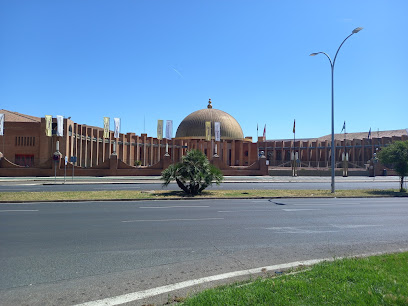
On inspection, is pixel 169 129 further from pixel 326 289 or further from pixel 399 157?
pixel 326 289

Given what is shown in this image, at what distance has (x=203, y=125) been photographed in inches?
2466

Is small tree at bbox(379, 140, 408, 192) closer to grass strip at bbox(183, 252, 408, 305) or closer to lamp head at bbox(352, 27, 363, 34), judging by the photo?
lamp head at bbox(352, 27, 363, 34)

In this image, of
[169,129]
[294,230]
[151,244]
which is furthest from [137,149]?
[151,244]

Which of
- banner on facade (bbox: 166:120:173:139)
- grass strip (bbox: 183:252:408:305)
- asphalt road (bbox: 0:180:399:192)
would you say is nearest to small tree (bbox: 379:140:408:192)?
asphalt road (bbox: 0:180:399:192)

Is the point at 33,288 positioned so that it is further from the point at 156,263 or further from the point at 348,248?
the point at 348,248

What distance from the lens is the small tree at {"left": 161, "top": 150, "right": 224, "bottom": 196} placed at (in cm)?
1900

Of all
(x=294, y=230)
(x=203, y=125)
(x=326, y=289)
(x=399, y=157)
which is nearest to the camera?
(x=326, y=289)

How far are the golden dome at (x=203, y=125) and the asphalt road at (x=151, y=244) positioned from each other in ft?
160

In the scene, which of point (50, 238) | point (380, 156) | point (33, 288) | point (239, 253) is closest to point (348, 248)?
point (239, 253)

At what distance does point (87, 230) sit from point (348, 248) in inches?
253

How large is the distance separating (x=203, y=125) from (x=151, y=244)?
55302mm

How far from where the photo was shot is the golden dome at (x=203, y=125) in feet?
204

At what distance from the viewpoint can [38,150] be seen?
38562mm

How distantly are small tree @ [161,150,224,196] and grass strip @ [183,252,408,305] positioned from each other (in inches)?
538
